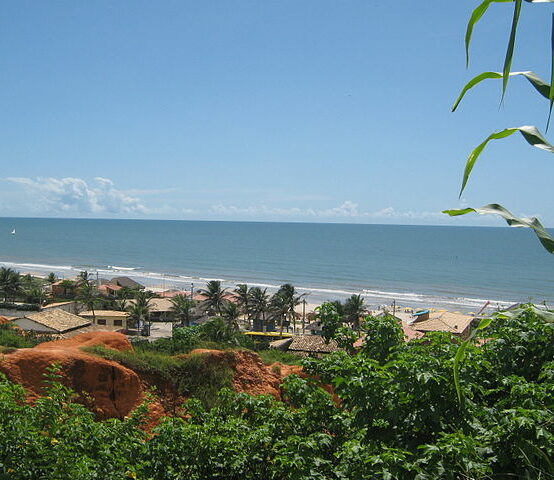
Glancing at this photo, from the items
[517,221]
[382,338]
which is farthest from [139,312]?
[517,221]

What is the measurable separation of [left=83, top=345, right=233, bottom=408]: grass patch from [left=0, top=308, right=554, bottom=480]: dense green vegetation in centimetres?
783

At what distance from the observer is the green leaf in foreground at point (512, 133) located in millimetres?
1717

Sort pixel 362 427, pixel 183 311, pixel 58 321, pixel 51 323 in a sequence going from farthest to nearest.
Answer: pixel 183 311
pixel 58 321
pixel 51 323
pixel 362 427

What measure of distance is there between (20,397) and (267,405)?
4.07 metres

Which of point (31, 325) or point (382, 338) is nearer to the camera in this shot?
point (382, 338)

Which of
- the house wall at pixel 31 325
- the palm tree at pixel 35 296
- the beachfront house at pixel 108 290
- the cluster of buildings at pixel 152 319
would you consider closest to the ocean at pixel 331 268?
the cluster of buildings at pixel 152 319

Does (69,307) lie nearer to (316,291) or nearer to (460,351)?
(316,291)

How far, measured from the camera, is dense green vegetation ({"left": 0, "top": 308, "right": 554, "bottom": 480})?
4.59 metres

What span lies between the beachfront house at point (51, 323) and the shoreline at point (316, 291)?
116ft

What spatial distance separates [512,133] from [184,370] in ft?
52.8

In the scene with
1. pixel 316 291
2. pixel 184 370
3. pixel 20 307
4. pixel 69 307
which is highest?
pixel 184 370

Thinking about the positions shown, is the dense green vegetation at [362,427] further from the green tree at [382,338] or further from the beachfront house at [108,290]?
the beachfront house at [108,290]

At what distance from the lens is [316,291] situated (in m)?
75.9

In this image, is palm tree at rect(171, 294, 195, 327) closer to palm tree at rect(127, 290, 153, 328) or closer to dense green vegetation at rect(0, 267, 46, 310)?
palm tree at rect(127, 290, 153, 328)
